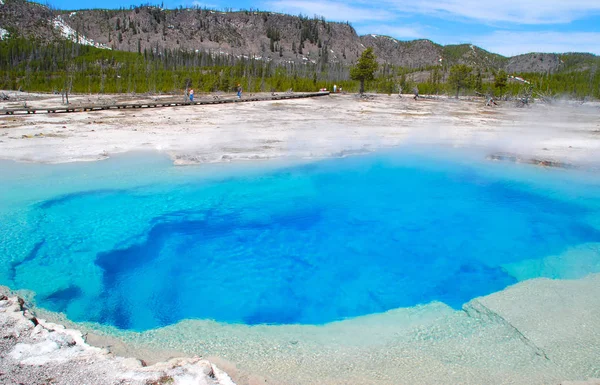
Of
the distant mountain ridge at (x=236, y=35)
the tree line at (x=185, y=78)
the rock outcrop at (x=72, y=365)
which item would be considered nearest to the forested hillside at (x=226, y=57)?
the tree line at (x=185, y=78)

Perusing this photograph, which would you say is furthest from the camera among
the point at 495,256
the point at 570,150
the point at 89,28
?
the point at 89,28

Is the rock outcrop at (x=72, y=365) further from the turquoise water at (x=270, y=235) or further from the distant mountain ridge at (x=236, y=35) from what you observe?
the distant mountain ridge at (x=236, y=35)

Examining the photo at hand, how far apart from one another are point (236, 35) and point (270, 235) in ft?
378

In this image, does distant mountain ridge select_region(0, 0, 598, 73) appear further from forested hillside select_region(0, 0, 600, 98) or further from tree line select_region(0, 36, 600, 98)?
tree line select_region(0, 36, 600, 98)

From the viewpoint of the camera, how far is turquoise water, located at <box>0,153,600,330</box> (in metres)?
5.96

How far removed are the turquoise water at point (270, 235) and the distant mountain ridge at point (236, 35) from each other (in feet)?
295

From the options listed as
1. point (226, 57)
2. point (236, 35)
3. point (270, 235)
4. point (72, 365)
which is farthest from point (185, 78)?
point (236, 35)

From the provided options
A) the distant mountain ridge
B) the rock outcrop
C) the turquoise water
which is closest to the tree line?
the distant mountain ridge

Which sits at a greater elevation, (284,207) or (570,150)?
(570,150)

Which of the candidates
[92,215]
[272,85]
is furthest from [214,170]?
[272,85]

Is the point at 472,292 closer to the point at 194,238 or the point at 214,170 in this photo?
the point at 194,238

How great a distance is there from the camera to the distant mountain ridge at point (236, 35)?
101438mm

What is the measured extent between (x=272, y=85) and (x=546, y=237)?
4651cm

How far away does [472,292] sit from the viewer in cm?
625
